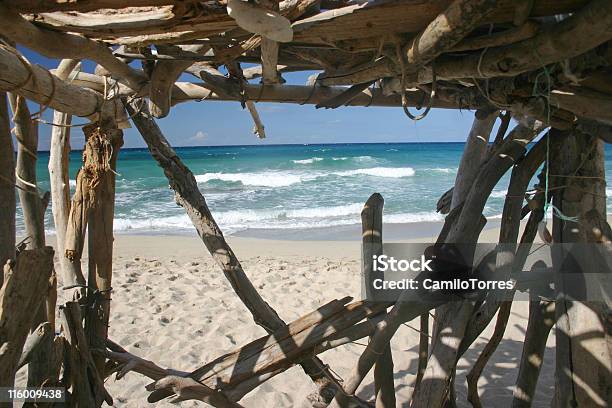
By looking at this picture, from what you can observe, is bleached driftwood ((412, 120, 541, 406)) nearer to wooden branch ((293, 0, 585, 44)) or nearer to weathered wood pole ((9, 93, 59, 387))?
wooden branch ((293, 0, 585, 44))

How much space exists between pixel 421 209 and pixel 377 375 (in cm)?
1103

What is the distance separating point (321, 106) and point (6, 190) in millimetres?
1300

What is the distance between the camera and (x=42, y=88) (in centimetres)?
162

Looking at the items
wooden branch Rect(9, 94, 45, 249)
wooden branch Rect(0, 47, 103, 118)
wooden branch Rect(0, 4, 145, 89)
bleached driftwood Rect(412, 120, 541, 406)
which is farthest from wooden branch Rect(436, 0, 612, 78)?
wooden branch Rect(9, 94, 45, 249)

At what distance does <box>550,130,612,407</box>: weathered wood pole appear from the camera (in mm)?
1722

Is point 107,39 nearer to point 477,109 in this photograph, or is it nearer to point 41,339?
point 41,339

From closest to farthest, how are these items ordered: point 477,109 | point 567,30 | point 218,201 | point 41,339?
1. point 567,30
2. point 41,339
3. point 477,109
4. point 218,201

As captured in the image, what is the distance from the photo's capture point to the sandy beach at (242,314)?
3.54 m

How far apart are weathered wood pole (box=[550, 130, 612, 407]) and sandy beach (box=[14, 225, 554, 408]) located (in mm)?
561

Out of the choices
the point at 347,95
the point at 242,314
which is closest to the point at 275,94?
the point at 347,95

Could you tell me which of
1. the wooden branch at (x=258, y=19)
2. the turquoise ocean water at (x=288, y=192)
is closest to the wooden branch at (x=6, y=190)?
the wooden branch at (x=258, y=19)

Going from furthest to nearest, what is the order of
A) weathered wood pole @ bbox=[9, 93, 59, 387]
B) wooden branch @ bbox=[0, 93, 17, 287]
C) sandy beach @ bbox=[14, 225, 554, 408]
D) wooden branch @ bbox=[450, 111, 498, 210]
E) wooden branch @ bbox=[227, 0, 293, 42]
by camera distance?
1. sandy beach @ bbox=[14, 225, 554, 408]
2. wooden branch @ bbox=[450, 111, 498, 210]
3. weathered wood pole @ bbox=[9, 93, 59, 387]
4. wooden branch @ bbox=[0, 93, 17, 287]
5. wooden branch @ bbox=[227, 0, 293, 42]

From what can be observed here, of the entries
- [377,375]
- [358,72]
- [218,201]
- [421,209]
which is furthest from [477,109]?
[218,201]

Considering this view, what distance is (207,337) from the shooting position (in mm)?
4512
